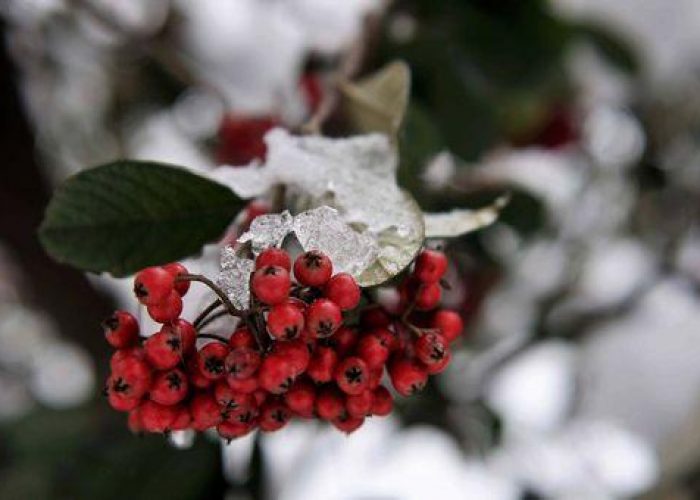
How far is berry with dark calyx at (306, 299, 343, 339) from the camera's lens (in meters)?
0.51

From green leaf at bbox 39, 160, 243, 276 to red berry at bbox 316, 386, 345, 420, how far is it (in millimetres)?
172

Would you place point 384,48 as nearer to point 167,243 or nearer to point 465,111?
point 465,111

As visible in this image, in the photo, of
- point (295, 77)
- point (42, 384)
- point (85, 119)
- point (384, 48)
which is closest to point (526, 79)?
point (384, 48)

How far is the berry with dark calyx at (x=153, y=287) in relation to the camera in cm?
52

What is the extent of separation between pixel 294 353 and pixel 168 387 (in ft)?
0.30

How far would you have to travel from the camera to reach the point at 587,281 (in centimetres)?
190

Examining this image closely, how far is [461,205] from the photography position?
0.94m

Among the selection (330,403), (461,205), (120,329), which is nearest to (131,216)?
(120,329)

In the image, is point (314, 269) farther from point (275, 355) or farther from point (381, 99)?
point (381, 99)

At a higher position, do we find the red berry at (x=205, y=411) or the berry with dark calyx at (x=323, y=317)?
the berry with dark calyx at (x=323, y=317)

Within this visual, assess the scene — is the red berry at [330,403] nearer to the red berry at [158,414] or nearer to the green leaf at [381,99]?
the red berry at [158,414]

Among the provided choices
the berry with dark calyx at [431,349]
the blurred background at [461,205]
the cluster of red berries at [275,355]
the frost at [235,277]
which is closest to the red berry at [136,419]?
the cluster of red berries at [275,355]

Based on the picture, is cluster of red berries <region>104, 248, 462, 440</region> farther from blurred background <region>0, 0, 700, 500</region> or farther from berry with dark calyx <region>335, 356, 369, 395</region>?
blurred background <region>0, 0, 700, 500</region>

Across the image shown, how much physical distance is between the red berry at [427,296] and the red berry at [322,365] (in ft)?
0.29
